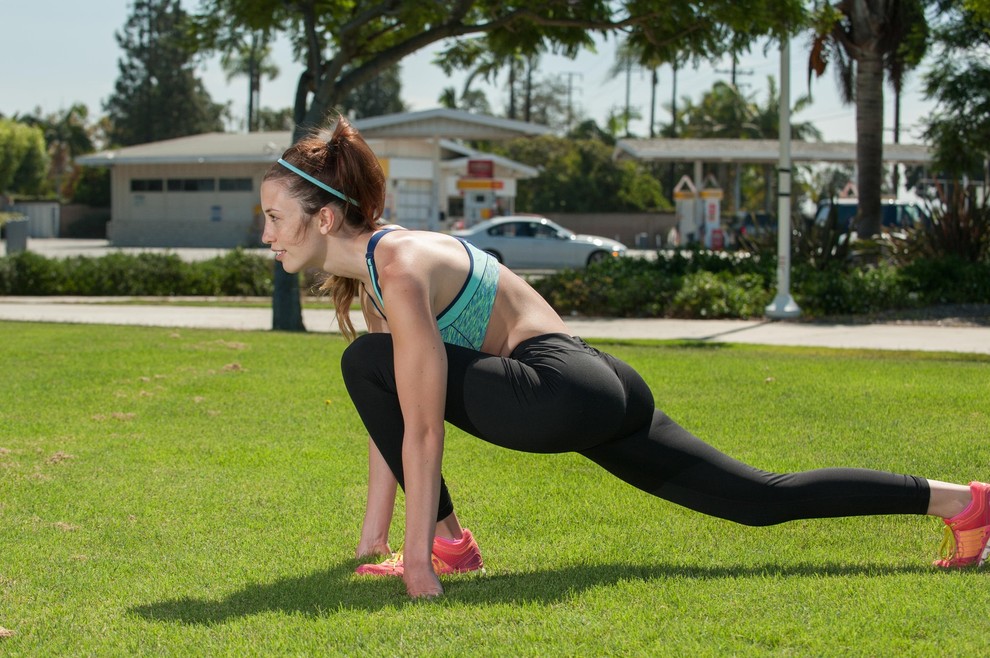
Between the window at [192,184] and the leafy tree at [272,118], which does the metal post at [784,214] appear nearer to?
the window at [192,184]

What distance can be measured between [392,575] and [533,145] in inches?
2472

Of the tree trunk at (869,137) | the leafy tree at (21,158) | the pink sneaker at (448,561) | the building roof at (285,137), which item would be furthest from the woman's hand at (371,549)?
the leafy tree at (21,158)

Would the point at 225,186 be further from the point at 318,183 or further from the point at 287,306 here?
the point at 318,183

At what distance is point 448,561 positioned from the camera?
12.8ft

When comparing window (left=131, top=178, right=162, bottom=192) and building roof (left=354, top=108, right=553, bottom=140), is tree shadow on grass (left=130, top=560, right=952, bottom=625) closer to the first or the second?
building roof (left=354, top=108, right=553, bottom=140)

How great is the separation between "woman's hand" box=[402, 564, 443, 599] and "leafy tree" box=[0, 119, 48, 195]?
67.1m

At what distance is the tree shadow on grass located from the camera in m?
3.47

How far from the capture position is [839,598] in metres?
3.43

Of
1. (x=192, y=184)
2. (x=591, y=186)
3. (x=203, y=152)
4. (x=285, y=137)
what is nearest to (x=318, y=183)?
(x=203, y=152)

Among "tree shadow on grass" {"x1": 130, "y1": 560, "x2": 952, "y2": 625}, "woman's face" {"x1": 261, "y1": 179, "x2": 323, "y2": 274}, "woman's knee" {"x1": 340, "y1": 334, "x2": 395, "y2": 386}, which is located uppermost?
"woman's face" {"x1": 261, "y1": 179, "x2": 323, "y2": 274}

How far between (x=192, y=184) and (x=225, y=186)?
1.66 meters

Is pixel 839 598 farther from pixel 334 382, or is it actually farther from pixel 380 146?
pixel 380 146

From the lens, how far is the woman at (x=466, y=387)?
11.1 feet

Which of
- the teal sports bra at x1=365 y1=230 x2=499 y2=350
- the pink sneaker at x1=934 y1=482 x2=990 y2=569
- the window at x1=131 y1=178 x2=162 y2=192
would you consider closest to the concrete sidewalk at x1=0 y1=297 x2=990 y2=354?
the pink sneaker at x1=934 y1=482 x2=990 y2=569
